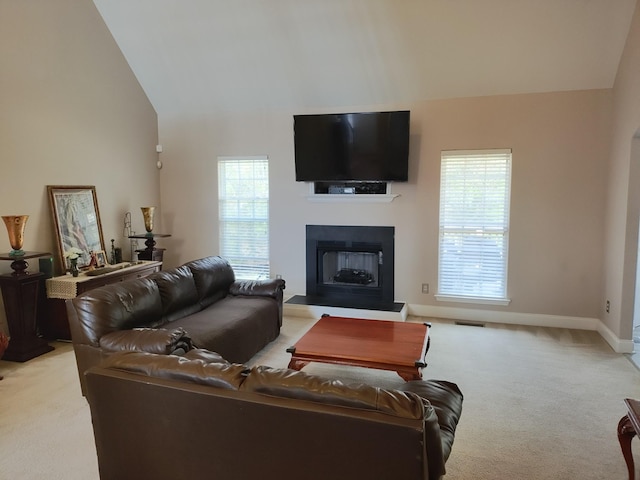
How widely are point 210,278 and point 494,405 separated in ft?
9.19

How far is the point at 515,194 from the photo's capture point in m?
5.20

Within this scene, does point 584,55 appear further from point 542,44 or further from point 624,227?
point 624,227

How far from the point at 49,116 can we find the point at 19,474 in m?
3.70

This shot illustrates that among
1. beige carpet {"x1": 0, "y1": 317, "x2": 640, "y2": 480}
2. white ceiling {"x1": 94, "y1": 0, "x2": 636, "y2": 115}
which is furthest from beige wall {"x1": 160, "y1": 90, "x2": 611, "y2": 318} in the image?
beige carpet {"x1": 0, "y1": 317, "x2": 640, "y2": 480}

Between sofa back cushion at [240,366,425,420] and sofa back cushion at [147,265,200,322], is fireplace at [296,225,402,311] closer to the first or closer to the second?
sofa back cushion at [147,265,200,322]

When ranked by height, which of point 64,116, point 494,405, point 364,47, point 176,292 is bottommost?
point 494,405

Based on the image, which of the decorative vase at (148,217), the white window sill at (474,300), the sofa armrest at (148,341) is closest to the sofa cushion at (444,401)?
the sofa armrest at (148,341)

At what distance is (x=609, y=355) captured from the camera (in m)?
4.31

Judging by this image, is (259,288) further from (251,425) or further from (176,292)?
(251,425)

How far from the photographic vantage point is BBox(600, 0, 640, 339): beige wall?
4.16 m

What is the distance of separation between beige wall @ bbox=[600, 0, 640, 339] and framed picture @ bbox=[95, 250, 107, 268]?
562 cm

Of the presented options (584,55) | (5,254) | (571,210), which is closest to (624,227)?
(571,210)

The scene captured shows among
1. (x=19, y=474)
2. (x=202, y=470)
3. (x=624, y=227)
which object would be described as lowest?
(x=19, y=474)

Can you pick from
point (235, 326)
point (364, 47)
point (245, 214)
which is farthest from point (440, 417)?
point (245, 214)
